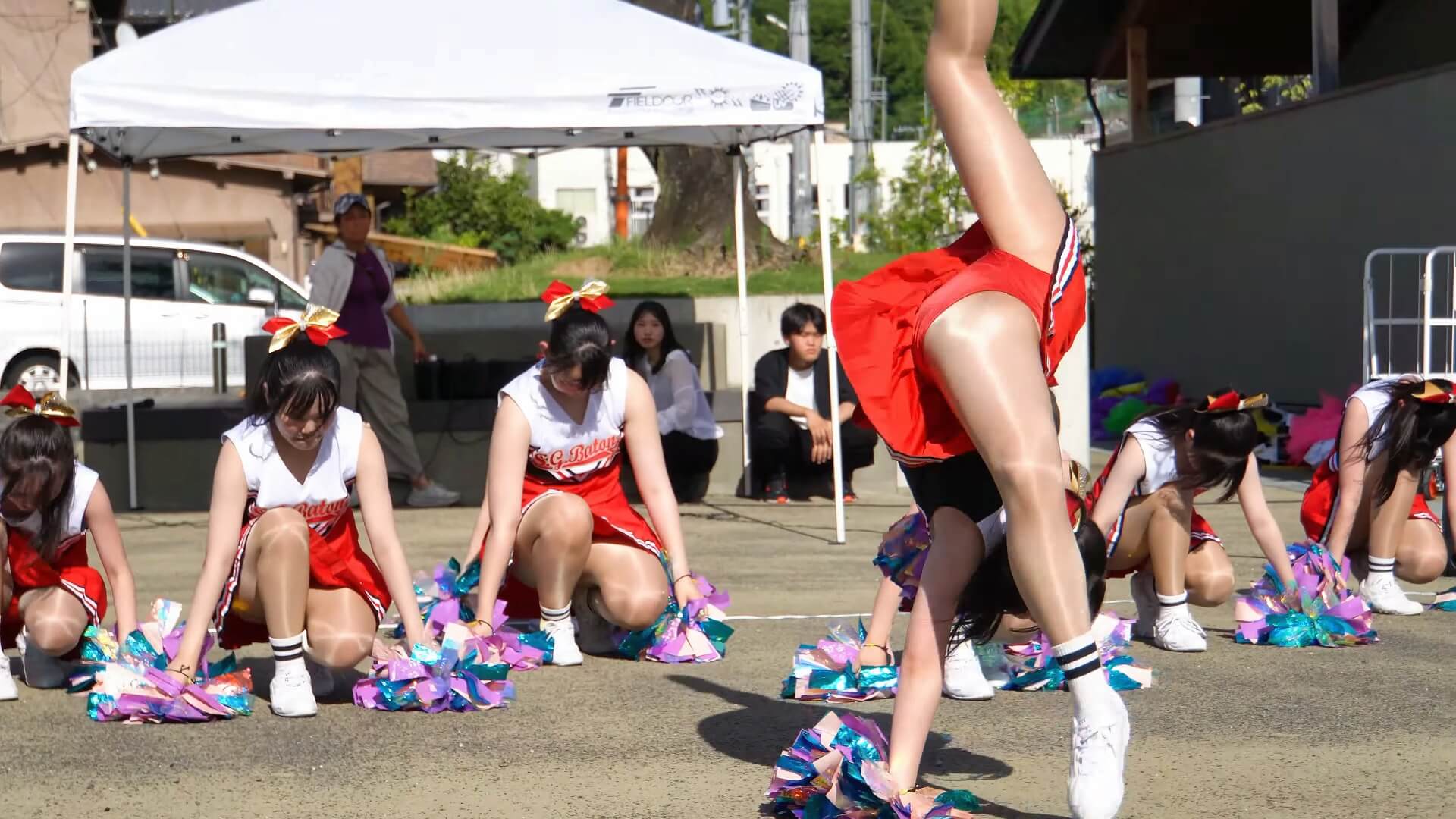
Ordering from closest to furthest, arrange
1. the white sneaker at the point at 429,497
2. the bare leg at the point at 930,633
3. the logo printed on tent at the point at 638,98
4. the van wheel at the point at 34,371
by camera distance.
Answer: the bare leg at the point at 930,633 → the logo printed on tent at the point at 638,98 → the white sneaker at the point at 429,497 → the van wheel at the point at 34,371

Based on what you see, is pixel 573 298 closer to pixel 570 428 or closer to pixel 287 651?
pixel 570 428

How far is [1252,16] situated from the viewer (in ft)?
55.5

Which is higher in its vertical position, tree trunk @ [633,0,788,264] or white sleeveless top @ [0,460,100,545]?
tree trunk @ [633,0,788,264]

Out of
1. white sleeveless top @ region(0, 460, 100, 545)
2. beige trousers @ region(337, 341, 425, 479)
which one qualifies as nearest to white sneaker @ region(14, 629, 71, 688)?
white sleeveless top @ region(0, 460, 100, 545)

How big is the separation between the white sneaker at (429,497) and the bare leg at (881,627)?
5.77 metres

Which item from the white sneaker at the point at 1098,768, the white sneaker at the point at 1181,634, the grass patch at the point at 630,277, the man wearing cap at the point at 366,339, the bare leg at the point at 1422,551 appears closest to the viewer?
the white sneaker at the point at 1098,768

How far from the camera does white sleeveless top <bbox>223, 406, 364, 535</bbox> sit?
489 cm

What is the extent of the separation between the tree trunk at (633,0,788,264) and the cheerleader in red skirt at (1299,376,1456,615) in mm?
9793

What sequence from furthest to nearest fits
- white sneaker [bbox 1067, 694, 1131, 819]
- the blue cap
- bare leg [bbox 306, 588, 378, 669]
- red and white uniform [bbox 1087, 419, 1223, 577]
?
the blue cap
red and white uniform [bbox 1087, 419, 1223, 577]
bare leg [bbox 306, 588, 378, 669]
white sneaker [bbox 1067, 694, 1131, 819]

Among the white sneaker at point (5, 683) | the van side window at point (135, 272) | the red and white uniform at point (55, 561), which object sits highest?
the van side window at point (135, 272)

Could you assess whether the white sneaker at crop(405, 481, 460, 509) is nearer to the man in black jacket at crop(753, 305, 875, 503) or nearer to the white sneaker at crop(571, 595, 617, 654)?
the man in black jacket at crop(753, 305, 875, 503)

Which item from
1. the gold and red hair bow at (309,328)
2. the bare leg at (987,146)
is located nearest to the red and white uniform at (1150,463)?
the bare leg at (987,146)

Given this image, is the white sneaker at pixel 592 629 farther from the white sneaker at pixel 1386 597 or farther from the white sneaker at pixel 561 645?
the white sneaker at pixel 1386 597

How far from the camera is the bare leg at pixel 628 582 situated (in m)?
5.64
